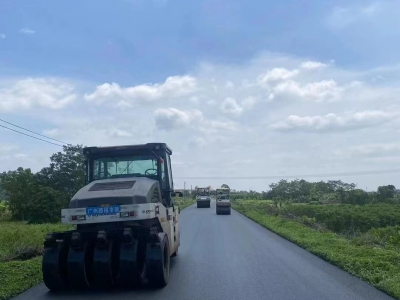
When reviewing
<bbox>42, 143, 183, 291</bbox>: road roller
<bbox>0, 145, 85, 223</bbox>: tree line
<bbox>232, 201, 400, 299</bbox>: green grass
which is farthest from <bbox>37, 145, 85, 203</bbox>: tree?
<bbox>42, 143, 183, 291</bbox>: road roller

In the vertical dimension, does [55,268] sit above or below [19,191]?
below

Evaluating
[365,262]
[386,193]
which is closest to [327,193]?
[386,193]

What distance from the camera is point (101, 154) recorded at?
41.9ft

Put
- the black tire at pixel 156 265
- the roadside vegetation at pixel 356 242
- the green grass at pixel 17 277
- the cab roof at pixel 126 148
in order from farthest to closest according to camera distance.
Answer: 1. the cab roof at pixel 126 148
2. the roadside vegetation at pixel 356 242
3. the black tire at pixel 156 265
4. the green grass at pixel 17 277

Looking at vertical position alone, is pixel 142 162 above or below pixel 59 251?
above

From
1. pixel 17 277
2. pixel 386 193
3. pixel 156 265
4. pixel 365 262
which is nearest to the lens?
pixel 156 265

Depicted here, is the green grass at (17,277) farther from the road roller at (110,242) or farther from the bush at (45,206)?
the bush at (45,206)

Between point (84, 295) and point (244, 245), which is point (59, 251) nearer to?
point (84, 295)

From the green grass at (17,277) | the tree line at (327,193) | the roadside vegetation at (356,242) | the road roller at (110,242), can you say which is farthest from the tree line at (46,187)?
the tree line at (327,193)

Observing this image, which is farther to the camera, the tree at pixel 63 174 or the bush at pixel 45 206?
the tree at pixel 63 174

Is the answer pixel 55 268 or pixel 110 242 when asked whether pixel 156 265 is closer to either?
pixel 110 242

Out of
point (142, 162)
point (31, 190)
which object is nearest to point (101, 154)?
point (142, 162)

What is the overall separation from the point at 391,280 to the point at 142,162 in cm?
648

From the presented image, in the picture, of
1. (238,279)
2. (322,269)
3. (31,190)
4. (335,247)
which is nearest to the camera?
(238,279)
